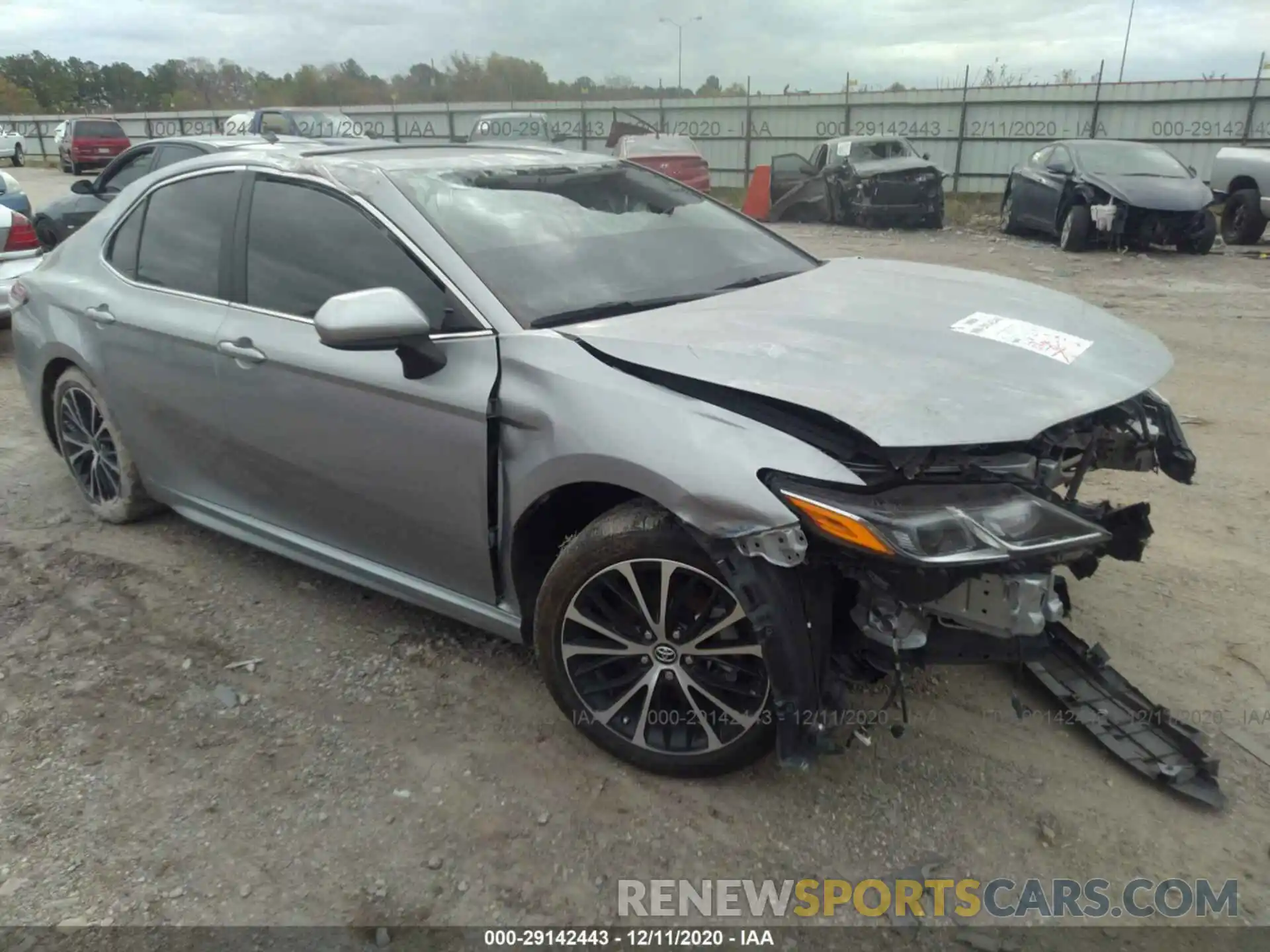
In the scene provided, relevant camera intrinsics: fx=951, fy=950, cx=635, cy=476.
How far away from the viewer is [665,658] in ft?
8.48

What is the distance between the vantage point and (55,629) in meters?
3.55

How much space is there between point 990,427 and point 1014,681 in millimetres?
1207

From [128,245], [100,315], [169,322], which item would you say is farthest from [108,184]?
[169,322]

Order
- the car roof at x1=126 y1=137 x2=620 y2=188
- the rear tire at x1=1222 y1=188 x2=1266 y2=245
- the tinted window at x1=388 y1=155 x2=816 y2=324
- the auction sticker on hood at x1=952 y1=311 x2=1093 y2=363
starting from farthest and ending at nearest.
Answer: the rear tire at x1=1222 y1=188 x2=1266 y2=245
the car roof at x1=126 y1=137 x2=620 y2=188
the tinted window at x1=388 y1=155 x2=816 y2=324
the auction sticker on hood at x1=952 y1=311 x2=1093 y2=363

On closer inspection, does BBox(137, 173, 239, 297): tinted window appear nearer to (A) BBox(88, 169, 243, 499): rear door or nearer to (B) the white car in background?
(A) BBox(88, 169, 243, 499): rear door

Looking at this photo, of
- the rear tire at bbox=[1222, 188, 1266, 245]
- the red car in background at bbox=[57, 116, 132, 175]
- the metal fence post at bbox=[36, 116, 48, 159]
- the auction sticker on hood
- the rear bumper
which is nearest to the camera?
the auction sticker on hood

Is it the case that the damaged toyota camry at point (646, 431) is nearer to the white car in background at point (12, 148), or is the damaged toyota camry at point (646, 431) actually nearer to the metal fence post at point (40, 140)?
the white car in background at point (12, 148)

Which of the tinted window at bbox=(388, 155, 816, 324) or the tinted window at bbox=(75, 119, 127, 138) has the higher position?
the tinted window at bbox=(75, 119, 127, 138)

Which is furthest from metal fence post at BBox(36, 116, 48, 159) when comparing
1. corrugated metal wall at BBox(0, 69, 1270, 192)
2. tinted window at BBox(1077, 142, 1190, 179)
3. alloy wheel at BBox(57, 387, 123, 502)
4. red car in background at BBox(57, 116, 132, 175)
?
alloy wheel at BBox(57, 387, 123, 502)

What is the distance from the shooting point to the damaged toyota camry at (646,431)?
2291 mm

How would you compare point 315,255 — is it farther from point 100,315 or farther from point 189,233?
point 100,315

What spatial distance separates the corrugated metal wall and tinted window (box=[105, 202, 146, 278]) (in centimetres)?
1080

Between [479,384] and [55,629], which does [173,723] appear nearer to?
[55,629]

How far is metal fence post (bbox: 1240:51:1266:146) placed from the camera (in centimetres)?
1734
